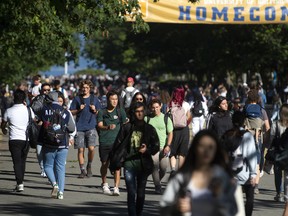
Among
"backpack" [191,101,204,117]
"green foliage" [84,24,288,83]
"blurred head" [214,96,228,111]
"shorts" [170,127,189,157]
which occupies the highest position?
"green foliage" [84,24,288,83]

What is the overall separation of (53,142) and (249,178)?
4670 mm

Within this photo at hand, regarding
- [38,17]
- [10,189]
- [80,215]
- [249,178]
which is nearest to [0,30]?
[38,17]

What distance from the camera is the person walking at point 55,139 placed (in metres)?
14.9

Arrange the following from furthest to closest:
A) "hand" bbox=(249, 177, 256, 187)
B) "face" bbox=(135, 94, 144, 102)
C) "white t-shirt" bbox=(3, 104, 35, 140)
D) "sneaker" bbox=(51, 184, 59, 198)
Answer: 1. "white t-shirt" bbox=(3, 104, 35, 140)
2. "sneaker" bbox=(51, 184, 59, 198)
3. "face" bbox=(135, 94, 144, 102)
4. "hand" bbox=(249, 177, 256, 187)

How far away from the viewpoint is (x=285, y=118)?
1404cm

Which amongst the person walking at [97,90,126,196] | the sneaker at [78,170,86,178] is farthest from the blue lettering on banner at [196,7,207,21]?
the person walking at [97,90,126,196]

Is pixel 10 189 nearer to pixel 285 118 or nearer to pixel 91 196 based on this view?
pixel 91 196

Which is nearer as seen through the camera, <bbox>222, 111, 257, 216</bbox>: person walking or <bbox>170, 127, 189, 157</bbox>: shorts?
<bbox>222, 111, 257, 216</bbox>: person walking

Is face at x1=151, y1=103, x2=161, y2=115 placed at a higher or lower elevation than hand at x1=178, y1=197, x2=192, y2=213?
higher

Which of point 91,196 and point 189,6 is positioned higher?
point 189,6

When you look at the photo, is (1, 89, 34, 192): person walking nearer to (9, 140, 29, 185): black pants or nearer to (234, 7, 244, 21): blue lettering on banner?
(9, 140, 29, 185): black pants

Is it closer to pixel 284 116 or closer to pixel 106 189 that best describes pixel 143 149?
pixel 284 116

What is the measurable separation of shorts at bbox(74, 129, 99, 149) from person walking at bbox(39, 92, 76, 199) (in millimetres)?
2724

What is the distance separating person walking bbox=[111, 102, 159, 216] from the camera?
39.1ft
